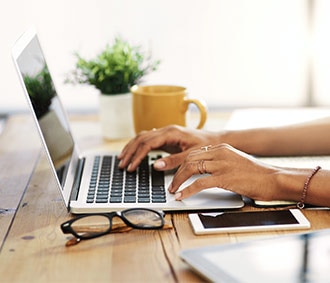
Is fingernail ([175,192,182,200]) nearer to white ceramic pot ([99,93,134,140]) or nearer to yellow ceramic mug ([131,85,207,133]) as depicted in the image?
yellow ceramic mug ([131,85,207,133])

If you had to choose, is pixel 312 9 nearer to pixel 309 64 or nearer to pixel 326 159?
pixel 309 64

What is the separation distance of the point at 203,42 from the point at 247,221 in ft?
4.24

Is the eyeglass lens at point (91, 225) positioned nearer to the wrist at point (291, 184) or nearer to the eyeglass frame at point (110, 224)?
the eyeglass frame at point (110, 224)

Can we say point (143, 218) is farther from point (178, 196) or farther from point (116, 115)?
point (116, 115)

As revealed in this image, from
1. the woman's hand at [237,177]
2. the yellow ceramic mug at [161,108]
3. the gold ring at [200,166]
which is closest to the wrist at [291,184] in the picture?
the woman's hand at [237,177]

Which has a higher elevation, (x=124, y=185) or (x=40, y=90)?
(x=40, y=90)

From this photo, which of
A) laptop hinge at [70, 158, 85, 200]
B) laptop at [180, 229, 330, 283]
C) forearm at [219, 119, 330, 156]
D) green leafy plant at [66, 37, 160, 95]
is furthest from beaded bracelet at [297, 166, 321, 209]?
green leafy plant at [66, 37, 160, 95]

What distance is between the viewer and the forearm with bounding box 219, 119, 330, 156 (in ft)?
4.96

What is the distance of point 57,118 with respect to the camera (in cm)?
149

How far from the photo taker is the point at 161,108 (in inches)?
66.0

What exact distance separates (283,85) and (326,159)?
3.19 feet

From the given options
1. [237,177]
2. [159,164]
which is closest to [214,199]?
[237,177]

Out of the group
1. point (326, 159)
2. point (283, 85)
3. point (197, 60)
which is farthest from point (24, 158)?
point (283, 85)

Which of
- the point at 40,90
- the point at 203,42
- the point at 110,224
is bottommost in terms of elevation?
the point at 203,42
